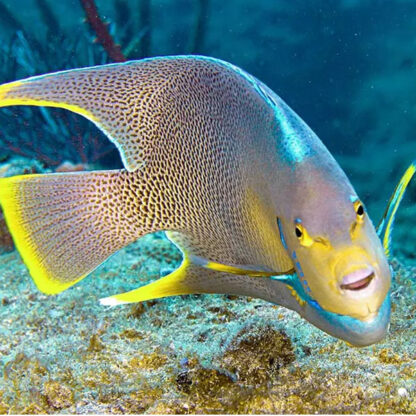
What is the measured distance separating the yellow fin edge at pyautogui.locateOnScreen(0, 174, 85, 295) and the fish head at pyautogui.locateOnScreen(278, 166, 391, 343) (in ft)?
3.59

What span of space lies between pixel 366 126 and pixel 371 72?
6.15 feet

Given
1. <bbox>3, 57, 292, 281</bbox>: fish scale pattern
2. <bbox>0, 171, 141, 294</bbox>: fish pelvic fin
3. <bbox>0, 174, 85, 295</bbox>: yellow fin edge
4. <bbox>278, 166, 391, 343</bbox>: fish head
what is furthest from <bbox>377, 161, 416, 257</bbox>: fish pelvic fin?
<bbox>0, 174, 85, 295</bbox>: yellow fin edge

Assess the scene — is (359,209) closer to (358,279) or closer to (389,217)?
(358,279)

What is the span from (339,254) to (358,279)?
0.26 ft

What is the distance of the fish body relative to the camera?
1.31 metres

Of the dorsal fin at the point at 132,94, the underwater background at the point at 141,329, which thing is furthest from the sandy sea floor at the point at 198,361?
the dorsal fin at the point at 132,94

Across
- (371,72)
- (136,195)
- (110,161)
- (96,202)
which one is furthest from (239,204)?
(371,72)

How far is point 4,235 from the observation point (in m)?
4.91

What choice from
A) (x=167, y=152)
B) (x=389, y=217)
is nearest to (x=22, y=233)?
(x=167, y=152)

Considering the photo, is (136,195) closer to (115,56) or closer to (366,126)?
(115,56)

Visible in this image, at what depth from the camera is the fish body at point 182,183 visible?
1314 mm

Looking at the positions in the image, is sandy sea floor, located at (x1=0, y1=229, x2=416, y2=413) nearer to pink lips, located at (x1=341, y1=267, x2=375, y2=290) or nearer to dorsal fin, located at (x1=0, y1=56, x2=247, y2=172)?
pink lips, located at (x1=341, y1=267, x2=375, y2=290)

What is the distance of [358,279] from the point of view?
1040mm

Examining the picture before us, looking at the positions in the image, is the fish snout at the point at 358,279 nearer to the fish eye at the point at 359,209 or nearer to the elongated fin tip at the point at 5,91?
the fish eye at the point at 359,209
